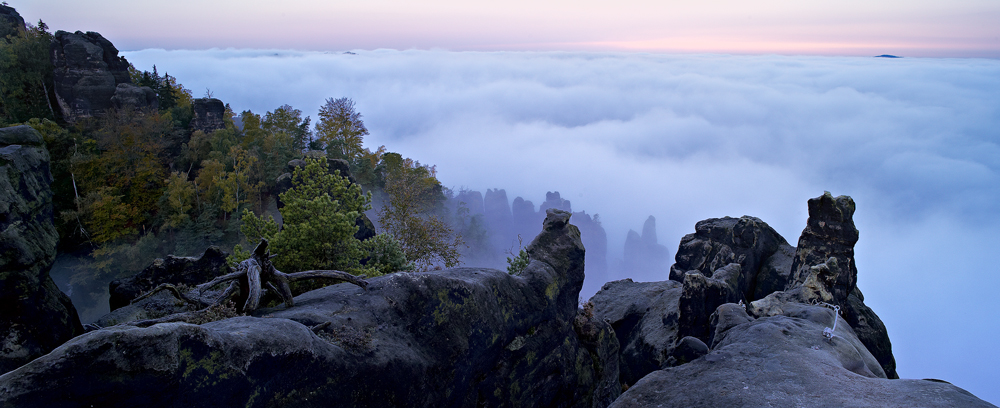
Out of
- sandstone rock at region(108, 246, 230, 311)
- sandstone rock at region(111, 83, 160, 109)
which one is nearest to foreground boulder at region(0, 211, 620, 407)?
sandstone rock at region(108, 246, 230, 311)

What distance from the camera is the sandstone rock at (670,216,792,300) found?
31.7 m

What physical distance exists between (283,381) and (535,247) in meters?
10.8

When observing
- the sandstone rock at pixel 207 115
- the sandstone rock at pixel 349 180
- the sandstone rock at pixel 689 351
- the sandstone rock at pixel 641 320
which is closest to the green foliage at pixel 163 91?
the sandstone rock at pixel 207 115

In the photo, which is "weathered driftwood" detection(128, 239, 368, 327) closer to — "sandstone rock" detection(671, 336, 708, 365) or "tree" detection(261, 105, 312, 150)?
"sandstone rock" detection(671, 336, 708, 365)

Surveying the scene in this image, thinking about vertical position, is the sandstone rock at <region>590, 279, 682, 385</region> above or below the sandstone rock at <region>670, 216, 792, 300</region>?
below

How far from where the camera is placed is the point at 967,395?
963 cm

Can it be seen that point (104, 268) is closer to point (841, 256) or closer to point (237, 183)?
point (237, 183)

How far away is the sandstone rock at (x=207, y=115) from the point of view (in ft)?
203

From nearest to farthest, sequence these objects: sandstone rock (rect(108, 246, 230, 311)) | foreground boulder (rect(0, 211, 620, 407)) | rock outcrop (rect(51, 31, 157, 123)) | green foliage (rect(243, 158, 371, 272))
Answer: foreground boulder (rect(0, 211, 620, 407)), green foliage (rect(243, 158, 371, 272)), sandstone rock (rect(108, 246, 230, 311)), rock outcrop (rect(51, 31, 157, 123))

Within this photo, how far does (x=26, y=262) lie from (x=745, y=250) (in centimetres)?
3760

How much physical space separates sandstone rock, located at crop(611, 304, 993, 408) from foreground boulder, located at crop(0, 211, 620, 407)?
4031 millimetres

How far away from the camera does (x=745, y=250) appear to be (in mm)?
32469

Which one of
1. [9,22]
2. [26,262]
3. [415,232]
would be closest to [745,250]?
[415,232]

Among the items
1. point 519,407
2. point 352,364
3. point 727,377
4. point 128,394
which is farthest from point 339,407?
point 727,377
